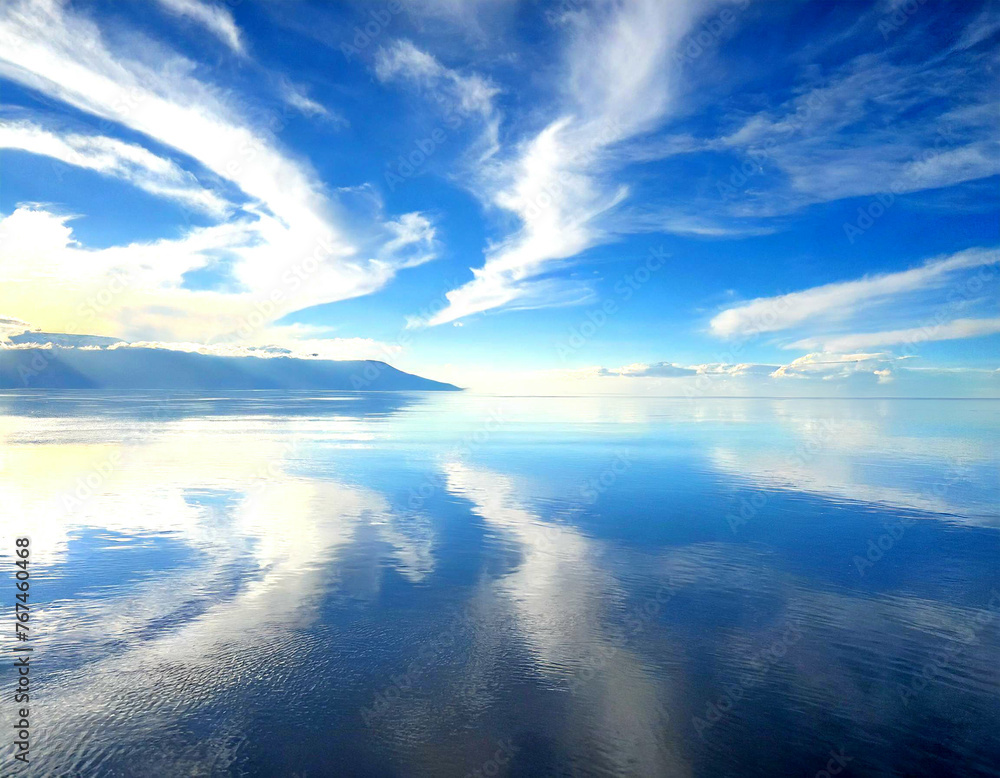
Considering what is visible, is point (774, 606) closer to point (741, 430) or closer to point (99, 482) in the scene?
point (99, 482)

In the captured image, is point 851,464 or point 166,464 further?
point 851,464

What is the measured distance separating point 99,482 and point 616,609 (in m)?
28.3

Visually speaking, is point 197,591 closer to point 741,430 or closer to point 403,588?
point 403,588

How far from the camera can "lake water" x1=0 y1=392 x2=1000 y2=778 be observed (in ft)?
28.3

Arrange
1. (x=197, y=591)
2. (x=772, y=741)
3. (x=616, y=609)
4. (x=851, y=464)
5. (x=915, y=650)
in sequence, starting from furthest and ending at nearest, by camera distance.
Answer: (x=851, y=464) → (x=197, y=591) → (x=616, y=609) → (x=915, y=650) → (x=772, y=741)

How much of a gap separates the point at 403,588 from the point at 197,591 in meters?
5.37

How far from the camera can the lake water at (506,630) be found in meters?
8.63

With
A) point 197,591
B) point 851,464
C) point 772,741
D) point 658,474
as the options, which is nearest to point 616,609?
point 772,741

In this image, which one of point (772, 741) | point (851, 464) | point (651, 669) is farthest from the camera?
point (851, 464)

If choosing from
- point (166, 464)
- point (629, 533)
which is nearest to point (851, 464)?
point (629, 533)

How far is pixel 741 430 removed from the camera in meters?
67.7

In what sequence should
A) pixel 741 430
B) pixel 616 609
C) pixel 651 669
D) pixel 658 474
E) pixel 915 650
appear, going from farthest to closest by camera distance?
1. pixel 741 430
2. pixel 658 474
3. pixel 616 609
4. pixel 915 650
5. pixel 651 669

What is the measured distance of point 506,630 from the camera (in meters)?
12.5

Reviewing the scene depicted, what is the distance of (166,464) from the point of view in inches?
1405
